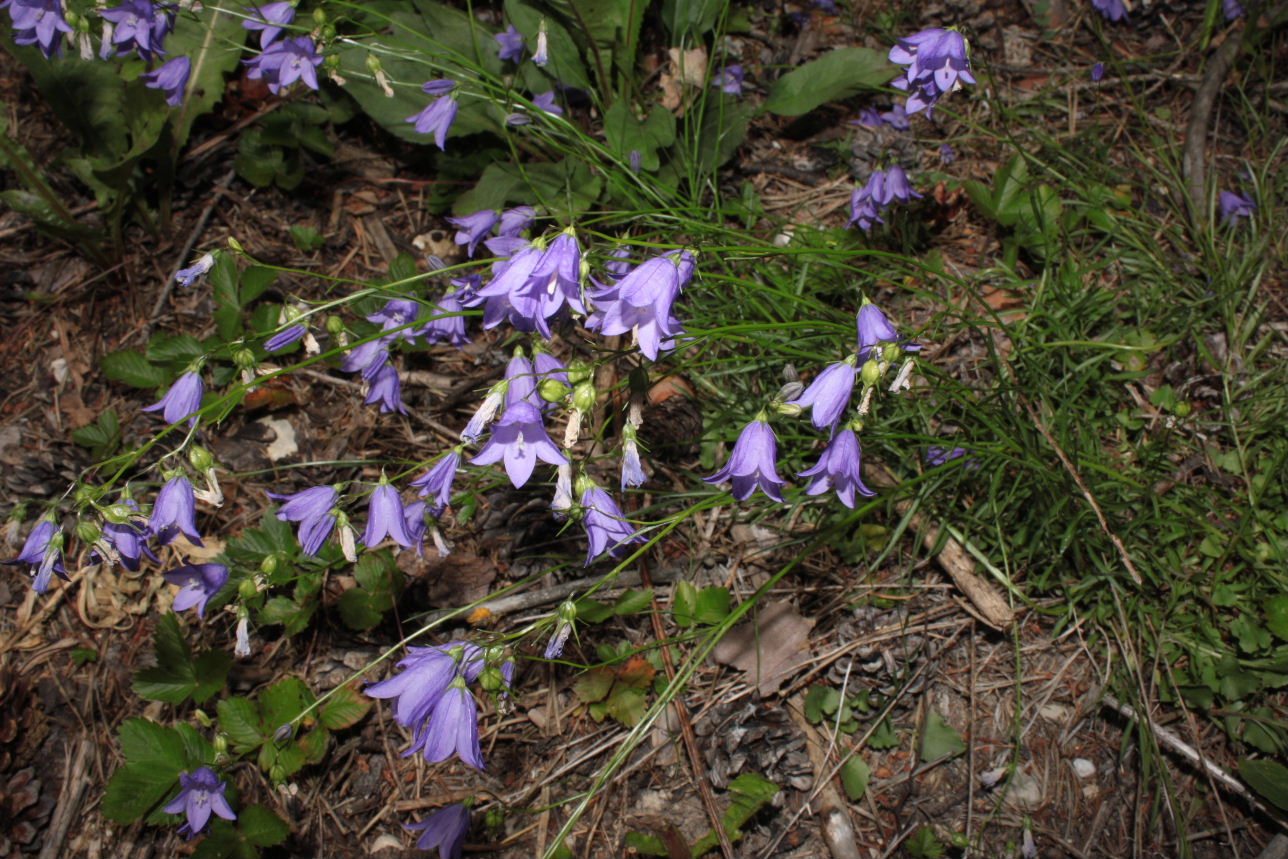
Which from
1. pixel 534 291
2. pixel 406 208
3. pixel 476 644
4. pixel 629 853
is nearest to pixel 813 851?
pixel 629 853

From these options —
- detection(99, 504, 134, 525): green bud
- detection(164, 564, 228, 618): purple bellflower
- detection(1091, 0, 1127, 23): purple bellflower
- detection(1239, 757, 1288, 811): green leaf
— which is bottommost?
detection(1239, 757, 1288, 811): green leaf

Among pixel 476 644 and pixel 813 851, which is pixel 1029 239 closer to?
pixel 813 851

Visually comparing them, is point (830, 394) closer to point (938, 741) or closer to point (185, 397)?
point (938, 741)

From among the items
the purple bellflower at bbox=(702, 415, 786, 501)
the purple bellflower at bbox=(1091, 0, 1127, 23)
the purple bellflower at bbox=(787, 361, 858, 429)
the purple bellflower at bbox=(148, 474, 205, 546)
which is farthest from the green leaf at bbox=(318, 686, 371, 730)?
the purple bellflower at bbox=(1091, 0, 1127, 23)

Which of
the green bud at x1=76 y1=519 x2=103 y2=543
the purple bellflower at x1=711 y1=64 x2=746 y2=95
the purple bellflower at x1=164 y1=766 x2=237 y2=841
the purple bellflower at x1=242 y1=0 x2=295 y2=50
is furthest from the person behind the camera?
the purple bellflower at x1=711 y1=64 x2=746 y2=95

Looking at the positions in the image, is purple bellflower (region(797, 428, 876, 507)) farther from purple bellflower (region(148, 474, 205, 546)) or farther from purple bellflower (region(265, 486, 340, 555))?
purple bellflower (region(148, 474, 205, 546))

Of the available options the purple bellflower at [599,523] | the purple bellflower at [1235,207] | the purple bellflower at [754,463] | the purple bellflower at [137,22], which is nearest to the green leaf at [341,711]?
the purple bellflower at [599,523]
